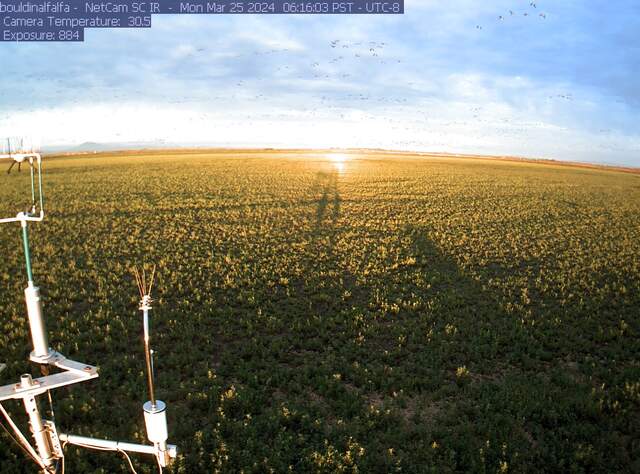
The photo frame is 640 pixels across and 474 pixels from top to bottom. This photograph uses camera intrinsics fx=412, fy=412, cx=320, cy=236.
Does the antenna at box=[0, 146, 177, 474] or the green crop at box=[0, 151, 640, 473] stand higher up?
the antenna at box=[0, 146, 177, 474]

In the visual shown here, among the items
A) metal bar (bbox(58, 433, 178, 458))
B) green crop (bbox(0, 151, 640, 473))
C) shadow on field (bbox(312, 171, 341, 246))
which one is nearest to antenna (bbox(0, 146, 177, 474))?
metal bar (bbox(58, 433, 178, 458))

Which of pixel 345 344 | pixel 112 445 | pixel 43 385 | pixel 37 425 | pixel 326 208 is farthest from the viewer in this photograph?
pixel 326 208

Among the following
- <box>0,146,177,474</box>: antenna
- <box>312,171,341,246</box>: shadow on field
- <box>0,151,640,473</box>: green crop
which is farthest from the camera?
<box>312,171,341,246</box>: shadow on field

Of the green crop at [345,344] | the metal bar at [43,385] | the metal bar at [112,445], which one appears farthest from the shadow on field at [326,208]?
the metal bar at [43,385]

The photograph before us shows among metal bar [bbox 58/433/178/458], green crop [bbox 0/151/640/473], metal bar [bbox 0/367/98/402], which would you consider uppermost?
metal bar [bbox 0/367/98/402]

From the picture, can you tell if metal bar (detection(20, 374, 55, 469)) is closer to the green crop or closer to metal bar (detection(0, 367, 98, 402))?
metal bar (detection(0, 367, 98, 402))

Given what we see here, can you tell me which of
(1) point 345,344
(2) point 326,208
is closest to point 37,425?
(1) point 345,344

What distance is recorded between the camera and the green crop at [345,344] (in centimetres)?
694

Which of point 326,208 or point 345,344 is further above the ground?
point 326,208

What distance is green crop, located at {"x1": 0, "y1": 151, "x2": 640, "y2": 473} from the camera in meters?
6.94

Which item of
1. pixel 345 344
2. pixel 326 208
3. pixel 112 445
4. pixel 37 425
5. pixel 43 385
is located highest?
pixel 326 208

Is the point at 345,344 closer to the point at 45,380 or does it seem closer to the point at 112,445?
the point at 112,445

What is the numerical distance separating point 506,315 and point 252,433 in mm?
8892

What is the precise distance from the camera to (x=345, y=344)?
10547 mm
